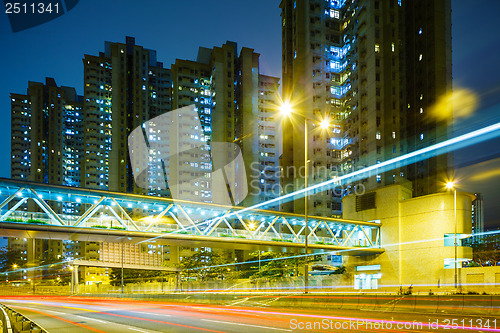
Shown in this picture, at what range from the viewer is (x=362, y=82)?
76.4 m

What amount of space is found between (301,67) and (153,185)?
69.5m

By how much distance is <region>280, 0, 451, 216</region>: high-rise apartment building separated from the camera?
7312cm

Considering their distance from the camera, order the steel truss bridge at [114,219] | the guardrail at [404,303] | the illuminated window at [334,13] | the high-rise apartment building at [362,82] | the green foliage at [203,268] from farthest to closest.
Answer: the illuminated window at [334,13], the green foliage at [203,268], the high-rise apartment building at [362,82], the steel truss bridge at [114,219], the guardrail at [404,303]

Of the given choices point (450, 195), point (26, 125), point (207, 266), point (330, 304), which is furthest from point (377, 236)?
A: point (26, 125)

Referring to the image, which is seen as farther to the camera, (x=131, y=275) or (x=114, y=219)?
(x=131, y=275)

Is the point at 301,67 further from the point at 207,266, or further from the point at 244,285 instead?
the point at 244,285

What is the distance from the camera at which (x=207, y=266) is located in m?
76.1

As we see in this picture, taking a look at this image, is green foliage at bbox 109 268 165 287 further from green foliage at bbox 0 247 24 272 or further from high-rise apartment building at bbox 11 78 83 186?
high-rise apartment building at bbox 11 78 83 186

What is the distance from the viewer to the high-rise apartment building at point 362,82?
73125mm

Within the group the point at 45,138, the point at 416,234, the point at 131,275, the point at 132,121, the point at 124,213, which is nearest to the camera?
the point at 124,213

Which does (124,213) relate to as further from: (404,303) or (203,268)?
(203,268)

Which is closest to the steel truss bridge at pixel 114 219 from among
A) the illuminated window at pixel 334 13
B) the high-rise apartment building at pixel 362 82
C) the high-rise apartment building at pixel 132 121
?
the high-rise apartment building at pixel 362 82

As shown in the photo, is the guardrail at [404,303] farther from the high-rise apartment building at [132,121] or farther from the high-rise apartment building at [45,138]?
the high-rise apartment building at [45,138]

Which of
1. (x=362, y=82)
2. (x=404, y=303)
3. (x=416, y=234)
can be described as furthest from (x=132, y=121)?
(x=404, y=303)
